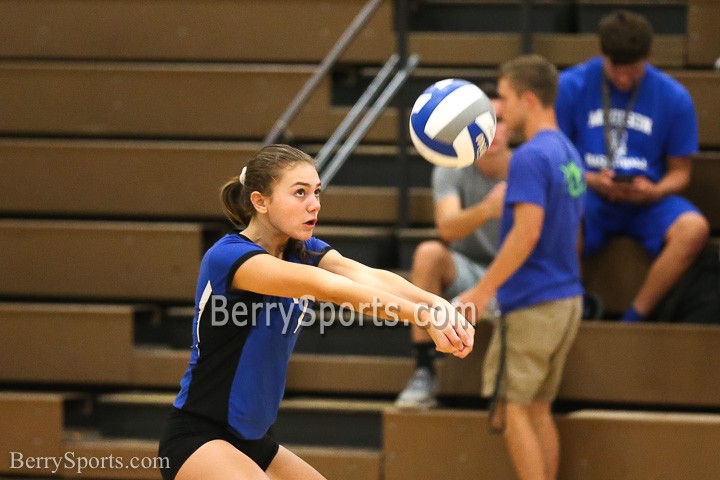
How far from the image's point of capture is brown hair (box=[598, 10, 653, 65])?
525cm

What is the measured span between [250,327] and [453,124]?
4.48 feet

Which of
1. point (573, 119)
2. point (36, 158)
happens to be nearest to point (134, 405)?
point (36, 158)

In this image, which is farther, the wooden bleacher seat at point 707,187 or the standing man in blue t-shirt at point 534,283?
the wooden bleacher seat at point 707,187

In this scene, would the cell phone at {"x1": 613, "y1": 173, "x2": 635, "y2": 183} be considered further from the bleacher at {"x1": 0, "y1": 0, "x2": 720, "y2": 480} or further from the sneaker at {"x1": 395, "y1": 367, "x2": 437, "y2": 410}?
the sneaker at {"x1": 395, "y1": 367, "x2": 437, "y2": 410}

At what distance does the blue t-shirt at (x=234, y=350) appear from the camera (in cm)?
336

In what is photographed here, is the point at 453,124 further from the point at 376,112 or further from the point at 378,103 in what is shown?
the point at 378,103

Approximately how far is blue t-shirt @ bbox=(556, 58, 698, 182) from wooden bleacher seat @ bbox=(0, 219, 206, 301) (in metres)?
2.06

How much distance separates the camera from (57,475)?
5.64 m

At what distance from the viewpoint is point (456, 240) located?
5.46 meters

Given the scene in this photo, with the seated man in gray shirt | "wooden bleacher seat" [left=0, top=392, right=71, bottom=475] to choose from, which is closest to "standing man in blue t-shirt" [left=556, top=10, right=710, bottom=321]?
the seated man in gray shirt

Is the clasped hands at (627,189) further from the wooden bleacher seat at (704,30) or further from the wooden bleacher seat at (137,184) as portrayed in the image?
the wooden bleacher seat at (704,30)

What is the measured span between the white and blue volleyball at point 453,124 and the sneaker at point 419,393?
1.28m

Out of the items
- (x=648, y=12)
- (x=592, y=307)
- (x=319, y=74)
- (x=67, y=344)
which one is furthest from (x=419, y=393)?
(x=648, y=12)

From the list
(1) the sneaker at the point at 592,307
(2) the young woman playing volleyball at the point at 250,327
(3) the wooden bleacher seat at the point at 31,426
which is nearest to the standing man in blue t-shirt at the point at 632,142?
(1) the sneaker at the point at 592,307
